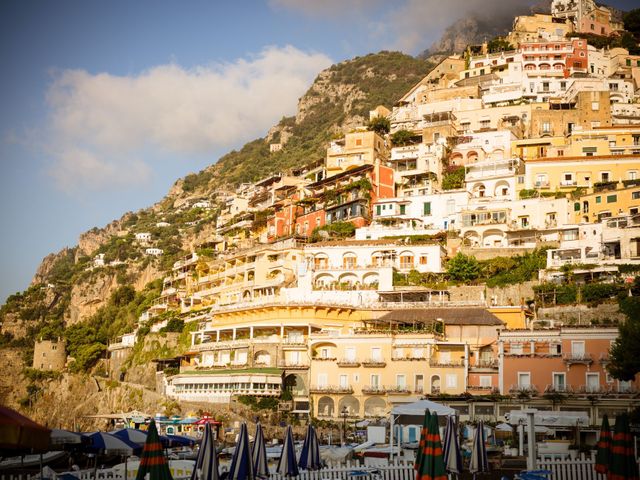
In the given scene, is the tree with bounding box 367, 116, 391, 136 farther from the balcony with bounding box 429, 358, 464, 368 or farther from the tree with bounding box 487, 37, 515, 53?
the balcony with bounding box 429, 358, 464, 368

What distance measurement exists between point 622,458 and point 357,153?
6093 centimetres

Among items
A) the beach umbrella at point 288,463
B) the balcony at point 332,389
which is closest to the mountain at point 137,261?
the balcony at point 332,389

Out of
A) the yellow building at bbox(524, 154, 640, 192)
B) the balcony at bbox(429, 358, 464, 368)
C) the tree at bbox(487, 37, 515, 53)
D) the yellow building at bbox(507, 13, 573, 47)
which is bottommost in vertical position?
the balcony at bbox(429, 358, 464, 368)

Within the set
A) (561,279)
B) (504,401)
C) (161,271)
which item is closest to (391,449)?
(504,401)

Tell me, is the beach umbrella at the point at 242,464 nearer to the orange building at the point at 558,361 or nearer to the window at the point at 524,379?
the orange building at the point at 558,361

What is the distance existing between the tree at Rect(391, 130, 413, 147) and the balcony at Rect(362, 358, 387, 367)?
33400 mm

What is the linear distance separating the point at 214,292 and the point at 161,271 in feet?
90.0

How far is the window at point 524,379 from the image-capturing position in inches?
1762

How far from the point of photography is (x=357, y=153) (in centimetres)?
7775

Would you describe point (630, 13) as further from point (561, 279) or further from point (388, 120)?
point (561, 279)

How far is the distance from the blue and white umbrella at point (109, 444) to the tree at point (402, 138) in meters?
59.5

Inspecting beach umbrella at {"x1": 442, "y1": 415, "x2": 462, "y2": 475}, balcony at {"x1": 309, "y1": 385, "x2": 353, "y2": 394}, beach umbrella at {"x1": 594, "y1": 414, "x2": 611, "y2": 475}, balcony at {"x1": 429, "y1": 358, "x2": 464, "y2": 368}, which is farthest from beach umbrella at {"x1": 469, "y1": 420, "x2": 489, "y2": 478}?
balcony at {"x1": 309, "y1": 385, "x2": 353, "y2": 394}

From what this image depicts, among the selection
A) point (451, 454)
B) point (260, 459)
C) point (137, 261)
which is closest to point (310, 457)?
point (260, 459)

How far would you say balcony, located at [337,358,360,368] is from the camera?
50.8 m
